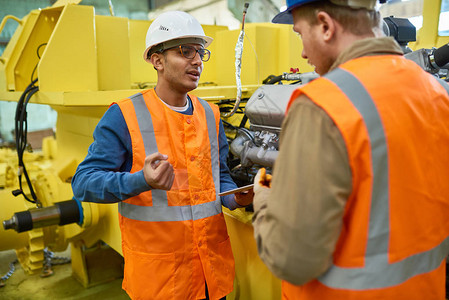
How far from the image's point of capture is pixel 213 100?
233cm

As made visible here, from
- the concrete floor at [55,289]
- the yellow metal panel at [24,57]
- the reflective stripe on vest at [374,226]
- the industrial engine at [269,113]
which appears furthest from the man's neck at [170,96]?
the yellow metal panel at [24,57]

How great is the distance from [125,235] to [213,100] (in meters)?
1.09

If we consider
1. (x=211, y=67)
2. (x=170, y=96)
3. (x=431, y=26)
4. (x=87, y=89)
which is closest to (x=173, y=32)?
(x=170, y=96)

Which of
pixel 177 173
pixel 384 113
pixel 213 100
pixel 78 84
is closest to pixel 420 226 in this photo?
pixel 384 113

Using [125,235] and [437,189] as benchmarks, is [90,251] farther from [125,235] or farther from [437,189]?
[437,189]

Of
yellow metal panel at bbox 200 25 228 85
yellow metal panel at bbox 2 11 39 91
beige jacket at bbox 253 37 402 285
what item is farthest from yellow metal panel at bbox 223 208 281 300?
yellow metal panel at bbox 2 11 39 91

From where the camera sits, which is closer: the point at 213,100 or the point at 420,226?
the point at 420,226

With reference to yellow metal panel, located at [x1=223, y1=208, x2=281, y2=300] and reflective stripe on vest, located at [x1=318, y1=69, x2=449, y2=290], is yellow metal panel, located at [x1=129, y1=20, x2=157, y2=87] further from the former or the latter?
reflective stripe on vest, located at [x1=318, y1=69, x2=449, y2=290]

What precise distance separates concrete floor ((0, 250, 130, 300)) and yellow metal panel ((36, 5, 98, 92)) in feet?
5.30

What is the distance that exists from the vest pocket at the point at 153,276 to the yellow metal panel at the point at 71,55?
4.71ft

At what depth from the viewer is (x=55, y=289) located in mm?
3096

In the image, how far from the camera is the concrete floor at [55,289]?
3.00 metres

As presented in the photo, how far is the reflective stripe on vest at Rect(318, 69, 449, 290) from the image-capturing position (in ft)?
2.50

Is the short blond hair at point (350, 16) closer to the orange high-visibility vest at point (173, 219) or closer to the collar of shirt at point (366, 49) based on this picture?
the collar of shirt at point (366, 49)
